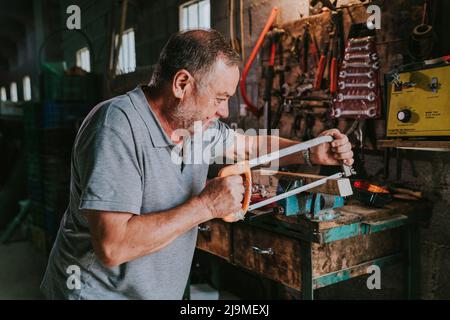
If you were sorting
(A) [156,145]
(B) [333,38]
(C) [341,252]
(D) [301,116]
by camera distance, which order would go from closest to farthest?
(A) [156,145]
(C) [341,252]
(B) [333,38]
(D) [301,116]

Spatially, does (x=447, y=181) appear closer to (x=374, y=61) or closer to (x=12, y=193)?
(x=374, y=61)

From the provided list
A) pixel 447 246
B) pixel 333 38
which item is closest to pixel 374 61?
pixel 333 38

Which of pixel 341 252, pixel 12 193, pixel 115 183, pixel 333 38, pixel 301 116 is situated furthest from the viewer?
pixel 12 193

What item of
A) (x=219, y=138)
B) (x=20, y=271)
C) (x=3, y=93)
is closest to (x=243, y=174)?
(x=219, y=138)

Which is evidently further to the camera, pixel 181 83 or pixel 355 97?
pixel 355 97

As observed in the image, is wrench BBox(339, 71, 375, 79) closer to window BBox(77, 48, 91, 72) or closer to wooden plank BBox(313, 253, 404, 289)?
wooden plank BBox(313, 253, 404, 289)

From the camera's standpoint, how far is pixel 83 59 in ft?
15.4

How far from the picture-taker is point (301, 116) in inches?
96.5

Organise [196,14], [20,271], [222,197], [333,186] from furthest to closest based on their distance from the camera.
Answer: [20,271] < [196,14] < [333,186] < [222,197]

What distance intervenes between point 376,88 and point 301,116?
1.67 feet

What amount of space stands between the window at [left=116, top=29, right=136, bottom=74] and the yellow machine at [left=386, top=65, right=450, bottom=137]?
2.53 metres

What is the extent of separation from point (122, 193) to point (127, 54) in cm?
310

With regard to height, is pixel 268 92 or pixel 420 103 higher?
pixel 268 92

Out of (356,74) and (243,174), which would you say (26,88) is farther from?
(243,174)
